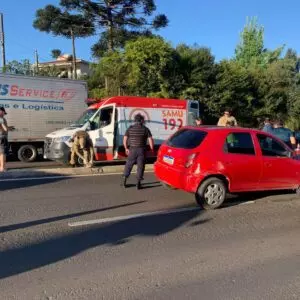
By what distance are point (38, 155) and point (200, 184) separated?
10.7 metres

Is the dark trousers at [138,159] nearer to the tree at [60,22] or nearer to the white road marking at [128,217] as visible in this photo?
the white road marking at [128,217]

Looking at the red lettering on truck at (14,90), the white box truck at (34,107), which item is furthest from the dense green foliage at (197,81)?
the red lettering on truck at (14,90)

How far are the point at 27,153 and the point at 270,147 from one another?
1070 centimetres

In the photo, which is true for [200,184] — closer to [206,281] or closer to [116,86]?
[206,281]

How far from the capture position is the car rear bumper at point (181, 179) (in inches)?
312

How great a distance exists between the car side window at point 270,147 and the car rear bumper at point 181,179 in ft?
5.12

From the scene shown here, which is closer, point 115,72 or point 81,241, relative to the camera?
point 81,241

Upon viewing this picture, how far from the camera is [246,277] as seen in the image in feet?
15.5

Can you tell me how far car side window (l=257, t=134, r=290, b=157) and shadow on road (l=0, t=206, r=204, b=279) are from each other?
212 cm

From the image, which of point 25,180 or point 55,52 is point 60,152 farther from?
point 55,52

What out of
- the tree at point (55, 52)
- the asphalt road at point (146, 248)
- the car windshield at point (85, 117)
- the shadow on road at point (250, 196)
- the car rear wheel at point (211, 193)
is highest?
the tree at point (55, 52)

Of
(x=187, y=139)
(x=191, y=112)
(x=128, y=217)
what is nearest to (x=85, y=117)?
(x=191, y=112)

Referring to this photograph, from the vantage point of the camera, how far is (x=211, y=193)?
315 inches

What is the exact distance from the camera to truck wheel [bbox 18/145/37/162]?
1650 cm
